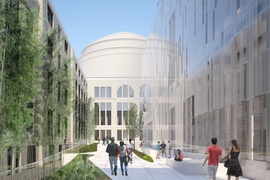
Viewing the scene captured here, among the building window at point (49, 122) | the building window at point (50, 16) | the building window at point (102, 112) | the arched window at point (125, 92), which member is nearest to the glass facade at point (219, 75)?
the building window at point (49, 122)

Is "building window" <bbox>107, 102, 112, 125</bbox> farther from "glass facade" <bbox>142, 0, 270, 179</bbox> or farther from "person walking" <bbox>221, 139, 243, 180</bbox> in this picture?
"person walking" <bbox>221, 139, 243, 180</bbox>

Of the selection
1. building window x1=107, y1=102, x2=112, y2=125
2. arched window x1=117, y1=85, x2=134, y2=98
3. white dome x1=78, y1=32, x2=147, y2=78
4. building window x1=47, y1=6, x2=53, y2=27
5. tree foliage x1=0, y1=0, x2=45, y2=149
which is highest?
white dome x1=78, y1=32, x2=147, y2=78

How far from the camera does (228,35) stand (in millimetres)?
20156

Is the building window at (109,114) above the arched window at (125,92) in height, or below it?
below

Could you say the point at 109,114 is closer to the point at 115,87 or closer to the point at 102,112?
the point at 102,112

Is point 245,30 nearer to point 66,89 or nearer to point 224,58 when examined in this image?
point 224,58

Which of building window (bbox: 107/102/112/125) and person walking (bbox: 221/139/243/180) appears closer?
person walking (bbox: 221/139/243/180)

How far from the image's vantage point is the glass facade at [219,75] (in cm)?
1584

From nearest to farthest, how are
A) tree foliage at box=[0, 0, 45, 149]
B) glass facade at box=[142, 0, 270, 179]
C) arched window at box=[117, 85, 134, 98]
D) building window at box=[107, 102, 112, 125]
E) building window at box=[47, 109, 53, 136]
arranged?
tree foliage at box=[0, 0, 45, 149], glass facade at box=[142, 0, 270, 179], building window at box=[47, 109, 53, 136], building window at box=[107, 102, 112, 125], arched window at box=[117, 85, 134, 98]

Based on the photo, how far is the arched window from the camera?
322ft

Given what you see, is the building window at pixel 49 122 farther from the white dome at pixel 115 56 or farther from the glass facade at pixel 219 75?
the white dome at pixel 115 56

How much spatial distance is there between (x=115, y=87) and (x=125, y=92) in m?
2.67

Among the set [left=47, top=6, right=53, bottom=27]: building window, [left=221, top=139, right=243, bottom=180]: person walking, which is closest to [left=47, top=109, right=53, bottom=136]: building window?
[left=221, top=139, right=243, bottom=180]: person walking

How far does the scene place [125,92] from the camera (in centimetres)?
9844
